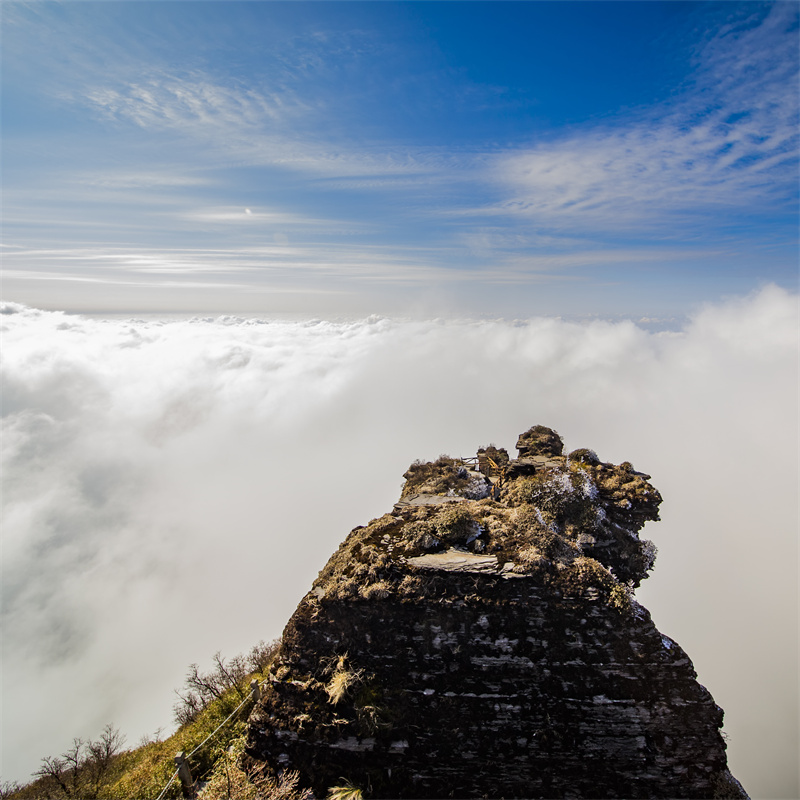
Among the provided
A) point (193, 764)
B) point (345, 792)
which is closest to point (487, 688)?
point (345, 792)

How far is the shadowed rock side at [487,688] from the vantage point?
47.9 ft

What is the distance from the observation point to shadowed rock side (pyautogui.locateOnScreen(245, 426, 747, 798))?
14.6m

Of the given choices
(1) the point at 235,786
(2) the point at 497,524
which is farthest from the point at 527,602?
(1) the point at 235,786

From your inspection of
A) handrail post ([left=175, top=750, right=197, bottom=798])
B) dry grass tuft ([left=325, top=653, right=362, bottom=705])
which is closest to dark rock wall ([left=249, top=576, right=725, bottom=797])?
dry grass tuft ([left=325, top=653, right=362, bottom=705])

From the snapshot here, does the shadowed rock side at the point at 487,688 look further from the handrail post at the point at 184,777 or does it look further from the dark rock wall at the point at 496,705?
the handrail post at the point at 184,777

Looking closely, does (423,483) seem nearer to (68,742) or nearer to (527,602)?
(527,602)

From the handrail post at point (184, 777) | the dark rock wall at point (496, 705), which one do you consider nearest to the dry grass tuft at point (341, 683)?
the dark rock wall at point (496, 705)

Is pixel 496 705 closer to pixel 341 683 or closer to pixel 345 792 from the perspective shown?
pixel 341 683

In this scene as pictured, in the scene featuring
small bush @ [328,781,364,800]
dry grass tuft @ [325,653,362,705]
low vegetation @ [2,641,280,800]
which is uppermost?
dry grass tuft @ [325,653,362,705]

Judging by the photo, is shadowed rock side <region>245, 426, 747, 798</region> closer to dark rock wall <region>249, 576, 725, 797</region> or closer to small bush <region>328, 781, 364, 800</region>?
dark rock wall <region>249, 576, 725, 797</region>

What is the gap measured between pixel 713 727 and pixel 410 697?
11.1 meters

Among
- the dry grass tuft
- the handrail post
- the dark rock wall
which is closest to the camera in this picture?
the dark rock wall

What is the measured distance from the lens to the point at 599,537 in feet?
67.8

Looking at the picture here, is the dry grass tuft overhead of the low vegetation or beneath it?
overhead
